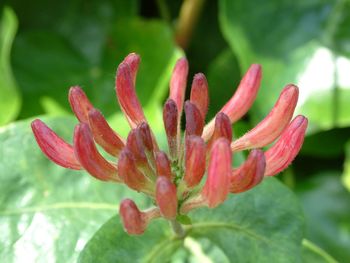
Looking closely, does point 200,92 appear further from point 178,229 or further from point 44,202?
point 44,202

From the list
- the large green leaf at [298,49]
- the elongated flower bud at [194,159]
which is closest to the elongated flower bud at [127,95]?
the elongated flower bud at [194,159]

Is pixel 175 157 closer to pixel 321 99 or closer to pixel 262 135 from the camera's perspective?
pixel 262 135

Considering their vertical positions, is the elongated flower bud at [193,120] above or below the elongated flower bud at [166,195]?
above

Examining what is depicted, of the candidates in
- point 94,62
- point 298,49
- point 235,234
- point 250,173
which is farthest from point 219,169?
point 94,62

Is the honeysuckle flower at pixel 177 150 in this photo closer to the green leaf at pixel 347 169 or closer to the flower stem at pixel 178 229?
the flower stem at pixel 178 229

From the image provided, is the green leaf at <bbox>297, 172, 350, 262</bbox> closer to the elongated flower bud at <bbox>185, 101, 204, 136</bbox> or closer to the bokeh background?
the bokeh background

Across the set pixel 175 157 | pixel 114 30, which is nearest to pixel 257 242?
pixel 175 157
